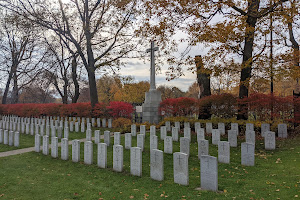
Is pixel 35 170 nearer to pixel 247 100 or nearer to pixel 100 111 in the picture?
pixel 247 100

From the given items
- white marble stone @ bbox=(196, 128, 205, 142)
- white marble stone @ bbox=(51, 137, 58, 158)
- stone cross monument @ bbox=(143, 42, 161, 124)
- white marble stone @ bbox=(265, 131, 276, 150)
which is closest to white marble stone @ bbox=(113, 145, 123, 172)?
white marble stone @ bbox=(51, 137, 58, 158)

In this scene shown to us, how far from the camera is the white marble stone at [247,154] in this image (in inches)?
238

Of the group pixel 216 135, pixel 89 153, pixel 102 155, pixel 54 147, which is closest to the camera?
pixel 102 155

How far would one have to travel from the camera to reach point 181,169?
4840 millimetres

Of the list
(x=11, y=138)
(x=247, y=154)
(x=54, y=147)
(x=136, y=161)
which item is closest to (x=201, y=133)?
(x=247, y=154)

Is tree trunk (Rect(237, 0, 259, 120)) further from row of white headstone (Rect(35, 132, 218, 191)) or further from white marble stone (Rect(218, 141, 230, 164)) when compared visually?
row of white headstone (Rect(35, 132, 218, 191))

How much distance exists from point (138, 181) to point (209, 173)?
64.7 inches

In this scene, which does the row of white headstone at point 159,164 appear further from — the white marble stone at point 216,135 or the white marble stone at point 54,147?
the white marble stone at point 216,135

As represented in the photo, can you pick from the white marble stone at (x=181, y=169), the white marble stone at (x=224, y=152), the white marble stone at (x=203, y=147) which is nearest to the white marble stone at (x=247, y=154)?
the white marble stone at (x=224, y=152)

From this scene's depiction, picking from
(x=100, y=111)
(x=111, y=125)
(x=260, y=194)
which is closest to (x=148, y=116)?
(x=111, y=125)

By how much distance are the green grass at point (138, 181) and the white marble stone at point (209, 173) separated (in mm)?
180

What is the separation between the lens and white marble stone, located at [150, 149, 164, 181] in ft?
16.8

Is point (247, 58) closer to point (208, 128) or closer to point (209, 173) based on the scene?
point (208, 128)

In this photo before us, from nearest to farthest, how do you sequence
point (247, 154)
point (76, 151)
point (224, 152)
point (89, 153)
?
point (247, 154) < point (224, 152) < point (89, 153) < point (76, 151)
